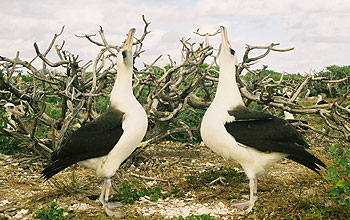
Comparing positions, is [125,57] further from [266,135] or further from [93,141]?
[266,135]

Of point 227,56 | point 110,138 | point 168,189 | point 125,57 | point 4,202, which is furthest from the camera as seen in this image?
point 168,189

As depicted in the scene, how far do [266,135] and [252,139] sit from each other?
0.56 feet

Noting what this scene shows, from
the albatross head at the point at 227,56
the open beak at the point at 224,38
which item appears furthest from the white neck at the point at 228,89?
the open beak at the point at 224,38

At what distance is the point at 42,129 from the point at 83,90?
105 inches

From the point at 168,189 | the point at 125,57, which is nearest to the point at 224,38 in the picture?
the point at 125,57

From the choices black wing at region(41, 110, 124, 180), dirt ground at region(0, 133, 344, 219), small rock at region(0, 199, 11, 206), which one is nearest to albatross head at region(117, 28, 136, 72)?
black wing at region(41, 110, 124, 180)

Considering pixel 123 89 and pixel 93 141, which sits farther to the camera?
pixel 123 89

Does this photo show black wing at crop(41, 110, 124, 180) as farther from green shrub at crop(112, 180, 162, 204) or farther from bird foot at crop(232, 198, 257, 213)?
bird foot at crop(232, 198, 257, 213)

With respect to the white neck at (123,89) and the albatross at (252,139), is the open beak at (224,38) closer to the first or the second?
the albatross at (252,139)

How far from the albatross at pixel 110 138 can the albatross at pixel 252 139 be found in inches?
33.4

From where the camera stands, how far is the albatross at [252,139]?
4.25 m

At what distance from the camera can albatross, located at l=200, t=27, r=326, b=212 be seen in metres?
4.25

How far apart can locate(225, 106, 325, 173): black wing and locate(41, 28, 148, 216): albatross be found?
3.51 ft

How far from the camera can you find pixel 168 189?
5.20 meters
